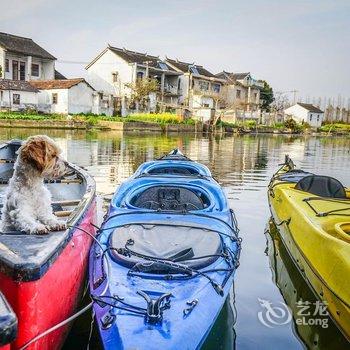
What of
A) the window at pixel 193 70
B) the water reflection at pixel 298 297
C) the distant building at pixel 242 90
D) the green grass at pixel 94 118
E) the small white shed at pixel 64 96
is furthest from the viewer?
the distant building at pixel 242 90

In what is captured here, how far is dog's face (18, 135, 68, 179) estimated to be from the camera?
3.98 m

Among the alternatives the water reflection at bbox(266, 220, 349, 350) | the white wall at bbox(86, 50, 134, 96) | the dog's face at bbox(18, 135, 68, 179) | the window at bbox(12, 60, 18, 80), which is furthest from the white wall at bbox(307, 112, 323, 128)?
the dog's face at bbox(18, 135, 68, 179)

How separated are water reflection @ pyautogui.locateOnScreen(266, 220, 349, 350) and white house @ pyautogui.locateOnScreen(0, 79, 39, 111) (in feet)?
122

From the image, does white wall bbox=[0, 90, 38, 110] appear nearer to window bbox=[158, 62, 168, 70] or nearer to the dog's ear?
window bbox=[158, 62, 168, 70]

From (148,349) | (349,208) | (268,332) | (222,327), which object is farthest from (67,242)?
(349,208)

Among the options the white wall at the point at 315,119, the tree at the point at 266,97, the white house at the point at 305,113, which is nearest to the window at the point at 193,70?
the tree at the point at 266,97

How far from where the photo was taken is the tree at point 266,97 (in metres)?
72.2

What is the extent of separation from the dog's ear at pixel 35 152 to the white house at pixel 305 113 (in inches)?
2897

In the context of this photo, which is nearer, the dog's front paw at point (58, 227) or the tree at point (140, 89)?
the dog's front paw at point (58, 227)

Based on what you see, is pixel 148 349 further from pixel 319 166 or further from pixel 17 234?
pixel 319 166

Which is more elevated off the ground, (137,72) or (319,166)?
(137,72)

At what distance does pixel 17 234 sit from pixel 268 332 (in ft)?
11.0

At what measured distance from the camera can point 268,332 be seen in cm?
507

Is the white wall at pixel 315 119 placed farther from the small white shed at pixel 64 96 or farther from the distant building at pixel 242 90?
the small white shed at pixel 64 96
